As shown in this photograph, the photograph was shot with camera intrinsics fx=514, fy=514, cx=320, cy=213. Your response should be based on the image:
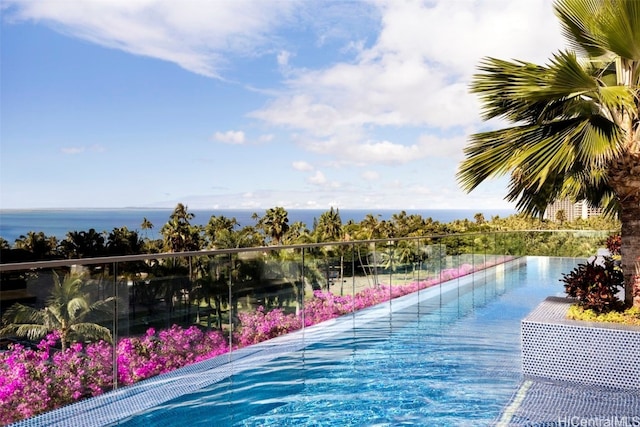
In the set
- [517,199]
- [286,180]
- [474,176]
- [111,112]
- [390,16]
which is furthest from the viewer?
[286,180]

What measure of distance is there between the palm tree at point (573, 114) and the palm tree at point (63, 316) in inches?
150

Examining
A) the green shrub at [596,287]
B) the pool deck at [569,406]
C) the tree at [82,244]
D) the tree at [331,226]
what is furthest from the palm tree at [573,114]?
the tree at [331,226]

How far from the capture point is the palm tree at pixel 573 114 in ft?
15.4

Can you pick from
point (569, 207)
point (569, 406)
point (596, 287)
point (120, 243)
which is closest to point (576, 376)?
point (569, 406)

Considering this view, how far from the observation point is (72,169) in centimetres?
10238

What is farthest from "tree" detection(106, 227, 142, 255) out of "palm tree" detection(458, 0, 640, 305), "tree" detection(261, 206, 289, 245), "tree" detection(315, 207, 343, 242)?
"palm tree" detection(458, 0, 640, 305)

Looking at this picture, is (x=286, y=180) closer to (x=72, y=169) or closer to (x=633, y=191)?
(x=72, y=169)

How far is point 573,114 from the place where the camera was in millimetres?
5426

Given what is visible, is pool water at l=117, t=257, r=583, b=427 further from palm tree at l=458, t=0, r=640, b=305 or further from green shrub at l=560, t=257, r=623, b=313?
palm tree at l=458, t=0, r=640, b=305

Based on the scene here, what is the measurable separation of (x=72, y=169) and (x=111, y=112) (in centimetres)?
2046

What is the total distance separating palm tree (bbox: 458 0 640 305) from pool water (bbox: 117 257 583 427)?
186 cm

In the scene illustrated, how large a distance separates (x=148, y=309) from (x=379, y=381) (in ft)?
7.48

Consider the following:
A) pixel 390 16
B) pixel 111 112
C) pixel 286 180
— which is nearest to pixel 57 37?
pixel 111 112

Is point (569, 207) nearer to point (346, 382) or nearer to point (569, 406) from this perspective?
point (569, 406)
